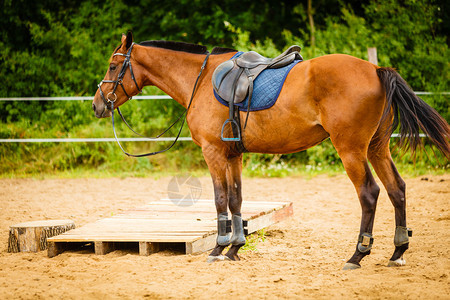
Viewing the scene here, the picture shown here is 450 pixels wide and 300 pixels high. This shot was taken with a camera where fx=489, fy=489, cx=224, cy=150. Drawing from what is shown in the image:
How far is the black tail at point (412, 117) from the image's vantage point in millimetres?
3857

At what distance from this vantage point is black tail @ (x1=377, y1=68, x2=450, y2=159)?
3.86m

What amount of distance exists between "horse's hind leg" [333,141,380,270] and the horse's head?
2.09 m

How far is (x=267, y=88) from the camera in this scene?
4125 mm

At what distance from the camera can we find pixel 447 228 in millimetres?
5359

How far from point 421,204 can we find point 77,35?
954cm

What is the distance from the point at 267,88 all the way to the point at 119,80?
153 cm

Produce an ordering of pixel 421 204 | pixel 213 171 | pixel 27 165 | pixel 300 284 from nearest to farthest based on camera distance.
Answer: pixel 300 284 → pixel 213 171 → pixel 421 204 → pixel 27 165

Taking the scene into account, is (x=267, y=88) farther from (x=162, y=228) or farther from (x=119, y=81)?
(x=162, y=228)

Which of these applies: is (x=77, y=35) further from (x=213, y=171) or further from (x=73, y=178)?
(x=213, y=171)

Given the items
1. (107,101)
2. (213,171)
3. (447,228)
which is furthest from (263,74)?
(447,228)

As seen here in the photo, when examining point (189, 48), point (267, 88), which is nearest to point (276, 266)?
point (267, 88)

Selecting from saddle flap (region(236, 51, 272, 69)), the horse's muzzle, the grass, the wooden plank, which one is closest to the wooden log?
the horse's muzzle

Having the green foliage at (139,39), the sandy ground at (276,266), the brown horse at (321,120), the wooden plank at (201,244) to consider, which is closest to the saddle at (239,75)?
the brown horse at (321,120)

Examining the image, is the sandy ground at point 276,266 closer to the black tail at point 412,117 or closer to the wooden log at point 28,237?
the wooden log at point 28,237
